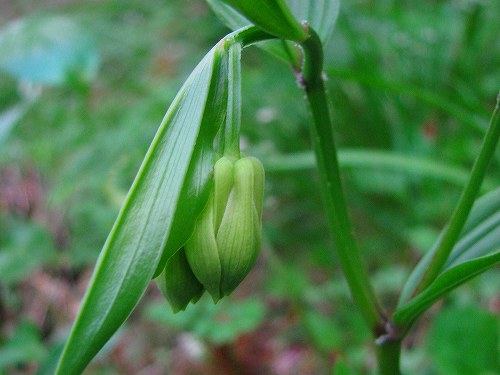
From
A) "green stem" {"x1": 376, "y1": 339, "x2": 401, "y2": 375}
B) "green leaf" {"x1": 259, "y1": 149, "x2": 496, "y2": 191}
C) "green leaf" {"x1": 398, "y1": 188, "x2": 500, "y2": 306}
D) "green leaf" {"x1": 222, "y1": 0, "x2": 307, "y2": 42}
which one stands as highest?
"green leaf" {"x1": 222, "y1": 0, "x2": 307, "y2": 42}

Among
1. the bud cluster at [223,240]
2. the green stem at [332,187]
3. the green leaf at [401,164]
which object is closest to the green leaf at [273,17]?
the green stem at [332,187]

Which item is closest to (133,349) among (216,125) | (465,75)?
(465,75)

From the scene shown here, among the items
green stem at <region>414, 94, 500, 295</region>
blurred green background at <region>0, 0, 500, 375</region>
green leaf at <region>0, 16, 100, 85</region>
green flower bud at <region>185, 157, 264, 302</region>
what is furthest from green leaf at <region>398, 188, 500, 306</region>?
green leaf at <region>0, 16, 100, 85</region>

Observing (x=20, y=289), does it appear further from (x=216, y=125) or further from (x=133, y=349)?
(x=216, y=125)

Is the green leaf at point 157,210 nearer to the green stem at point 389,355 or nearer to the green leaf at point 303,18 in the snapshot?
the green leaf at point 303,18

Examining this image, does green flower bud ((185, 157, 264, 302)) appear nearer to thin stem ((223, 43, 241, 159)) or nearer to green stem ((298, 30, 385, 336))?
thin stem ((223, 43, 241, 159))

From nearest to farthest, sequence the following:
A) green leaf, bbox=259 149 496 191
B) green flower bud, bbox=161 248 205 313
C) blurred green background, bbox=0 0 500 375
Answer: green flower bud, bbox=161 248 205 313, green leaf, bbox=259 149 496 191, blurred green background, bbox=0 0 500 375

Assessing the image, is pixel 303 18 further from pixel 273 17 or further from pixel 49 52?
pixel 49 52
